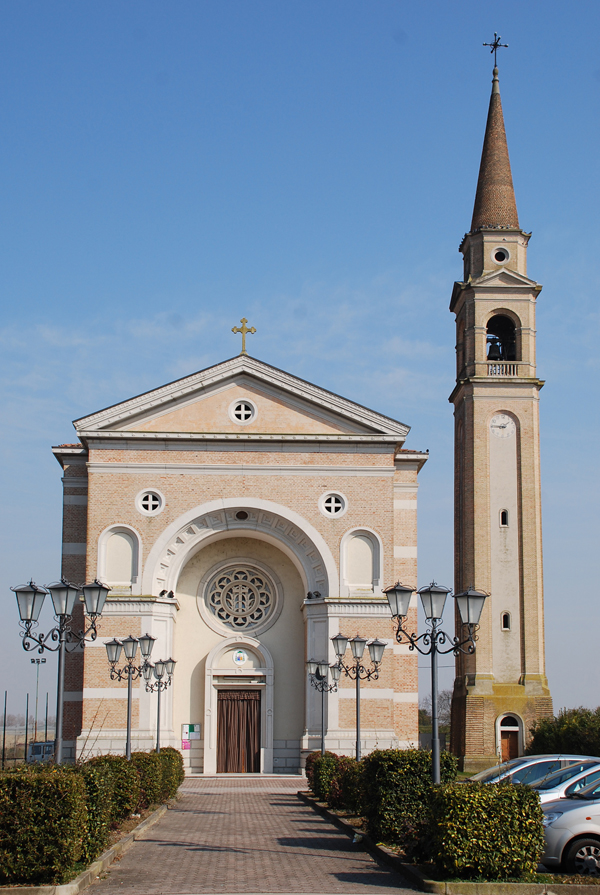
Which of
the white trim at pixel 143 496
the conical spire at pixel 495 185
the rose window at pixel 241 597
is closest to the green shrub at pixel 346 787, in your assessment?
the white trim at pixel 143 496

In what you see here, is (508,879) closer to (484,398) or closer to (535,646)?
(535,646)

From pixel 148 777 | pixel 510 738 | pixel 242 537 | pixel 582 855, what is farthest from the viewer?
pixel 510 738

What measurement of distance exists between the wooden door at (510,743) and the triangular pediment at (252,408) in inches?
472

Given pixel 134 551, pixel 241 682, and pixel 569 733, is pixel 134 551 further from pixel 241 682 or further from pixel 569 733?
pixel 569 733

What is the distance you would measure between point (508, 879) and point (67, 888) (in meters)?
5.21

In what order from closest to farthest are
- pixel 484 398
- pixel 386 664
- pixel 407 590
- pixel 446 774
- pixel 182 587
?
pixel 446 774
pixel 407 590
pixel 386 664
pixel 182 587
pixel 484 398

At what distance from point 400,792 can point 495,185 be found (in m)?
33.4

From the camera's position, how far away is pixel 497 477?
1561 inches

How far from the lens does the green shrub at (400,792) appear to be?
15453 mm

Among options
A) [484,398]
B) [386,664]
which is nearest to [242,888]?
[386,664]

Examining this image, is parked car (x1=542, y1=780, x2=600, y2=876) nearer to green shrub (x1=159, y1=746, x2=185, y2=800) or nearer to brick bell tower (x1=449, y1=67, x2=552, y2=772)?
green shrub (x1=159, y1=746, x2=185, y2=800)

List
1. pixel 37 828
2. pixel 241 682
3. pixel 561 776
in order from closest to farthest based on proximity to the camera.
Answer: pixel 37 828 < pixel 561 776 < pixel 241 682

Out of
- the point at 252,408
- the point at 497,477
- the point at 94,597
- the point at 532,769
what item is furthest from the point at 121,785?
the point at 497,477

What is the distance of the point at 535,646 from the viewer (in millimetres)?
38000
